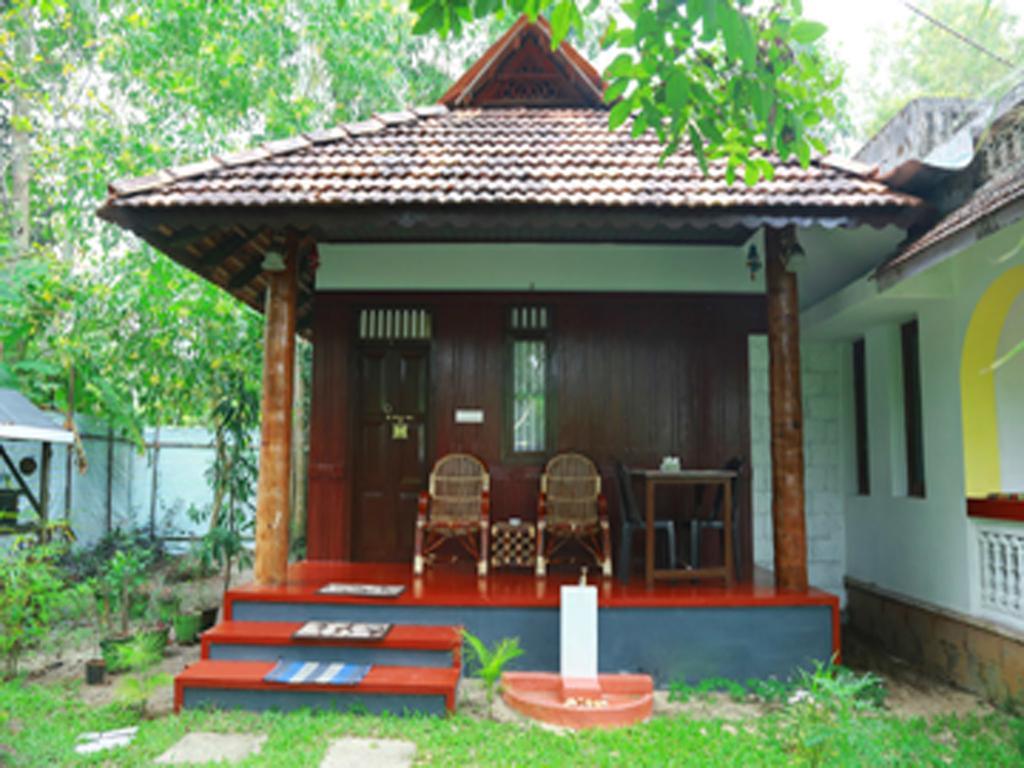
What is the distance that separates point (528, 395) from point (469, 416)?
60 centimetres

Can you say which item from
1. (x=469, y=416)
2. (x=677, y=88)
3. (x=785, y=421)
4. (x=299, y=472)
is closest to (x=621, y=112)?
(x=677, y=88)

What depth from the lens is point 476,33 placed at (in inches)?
608

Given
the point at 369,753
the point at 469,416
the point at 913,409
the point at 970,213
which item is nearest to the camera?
the point at 369,753

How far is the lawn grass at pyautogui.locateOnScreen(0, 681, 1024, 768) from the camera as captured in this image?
393 centimetres

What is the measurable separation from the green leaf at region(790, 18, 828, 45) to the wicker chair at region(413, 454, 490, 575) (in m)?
4.45

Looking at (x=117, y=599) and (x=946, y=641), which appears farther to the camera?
(x=117, y=599)

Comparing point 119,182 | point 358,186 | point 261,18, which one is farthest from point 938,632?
point 261,18

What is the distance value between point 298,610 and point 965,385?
5042 mm

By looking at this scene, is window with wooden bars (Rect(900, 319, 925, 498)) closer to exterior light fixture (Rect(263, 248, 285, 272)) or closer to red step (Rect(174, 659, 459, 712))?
red step (Rect(174, 659, 459, 712))

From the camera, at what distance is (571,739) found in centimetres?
425

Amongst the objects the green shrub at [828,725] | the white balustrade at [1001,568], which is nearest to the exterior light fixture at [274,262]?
the green shrub at [828,725]

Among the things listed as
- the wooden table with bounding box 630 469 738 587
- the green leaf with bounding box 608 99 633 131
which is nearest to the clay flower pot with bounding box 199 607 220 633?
the wooden table with bounding box 630 469 738 587

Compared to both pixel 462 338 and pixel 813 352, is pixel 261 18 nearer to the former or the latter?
pixel 462 338

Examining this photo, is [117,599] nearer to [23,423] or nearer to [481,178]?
[23,423]
